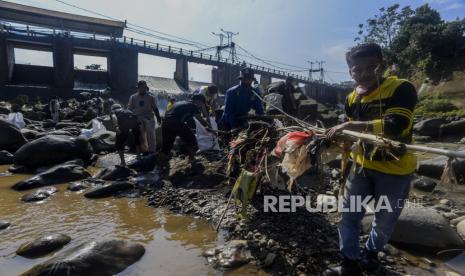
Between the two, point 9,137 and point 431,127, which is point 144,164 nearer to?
point 9,137

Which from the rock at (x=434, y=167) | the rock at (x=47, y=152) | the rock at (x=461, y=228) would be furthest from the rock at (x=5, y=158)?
the rock at (x=461, y=228)

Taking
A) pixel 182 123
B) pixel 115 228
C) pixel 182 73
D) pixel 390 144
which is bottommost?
pixel 115 228

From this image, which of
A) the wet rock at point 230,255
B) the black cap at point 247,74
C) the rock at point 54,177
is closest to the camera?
the wet rock at point 230,255

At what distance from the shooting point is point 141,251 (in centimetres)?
384

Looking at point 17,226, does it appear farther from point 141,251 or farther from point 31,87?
point 31,87

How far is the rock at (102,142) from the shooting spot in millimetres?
10199

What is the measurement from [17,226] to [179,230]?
6.88ft

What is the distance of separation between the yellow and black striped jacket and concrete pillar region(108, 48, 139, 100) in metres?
31.9

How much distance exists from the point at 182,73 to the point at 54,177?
3464cm

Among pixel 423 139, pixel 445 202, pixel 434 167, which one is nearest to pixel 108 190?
pixel 445 202

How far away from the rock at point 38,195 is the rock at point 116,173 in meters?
1.21

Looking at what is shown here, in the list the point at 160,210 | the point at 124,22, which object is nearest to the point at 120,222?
the point at 160,210

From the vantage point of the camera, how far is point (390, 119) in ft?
8.61

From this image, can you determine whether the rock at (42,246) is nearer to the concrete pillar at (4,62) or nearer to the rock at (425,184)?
the rock at (425,184)
